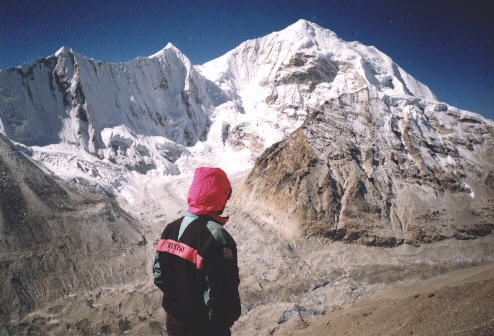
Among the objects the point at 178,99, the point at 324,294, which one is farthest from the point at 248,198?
the point at 178,99

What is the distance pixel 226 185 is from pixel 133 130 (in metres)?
57.1

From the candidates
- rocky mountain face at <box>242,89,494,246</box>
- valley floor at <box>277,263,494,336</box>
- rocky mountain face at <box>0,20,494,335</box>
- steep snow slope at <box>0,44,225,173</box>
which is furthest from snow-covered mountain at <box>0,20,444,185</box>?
valley floor at <box>277,263,494,336</box>

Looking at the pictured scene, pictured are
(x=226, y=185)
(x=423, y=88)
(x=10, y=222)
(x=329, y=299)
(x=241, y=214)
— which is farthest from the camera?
(x=423, y=88)

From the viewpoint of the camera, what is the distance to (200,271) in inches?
117

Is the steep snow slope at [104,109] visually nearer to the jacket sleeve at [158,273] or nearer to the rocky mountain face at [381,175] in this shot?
the rocky mountain face at [381,175]

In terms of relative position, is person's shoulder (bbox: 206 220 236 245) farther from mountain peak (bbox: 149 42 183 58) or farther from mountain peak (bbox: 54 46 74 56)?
mountain peak (bbox: 149 42 183 58)

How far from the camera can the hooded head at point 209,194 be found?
10.4 feet

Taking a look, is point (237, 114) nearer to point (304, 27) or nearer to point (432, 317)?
point (304, 27)

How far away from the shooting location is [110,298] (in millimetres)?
20828

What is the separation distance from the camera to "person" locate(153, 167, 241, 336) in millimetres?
2889

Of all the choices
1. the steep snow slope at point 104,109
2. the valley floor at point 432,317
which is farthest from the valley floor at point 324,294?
the steep snow slope at point 104,109

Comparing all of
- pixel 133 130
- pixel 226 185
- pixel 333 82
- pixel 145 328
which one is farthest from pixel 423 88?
pixel 226 185

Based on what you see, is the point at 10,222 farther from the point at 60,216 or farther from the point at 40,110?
the point at 40,110

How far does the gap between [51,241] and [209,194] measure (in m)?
25.8
